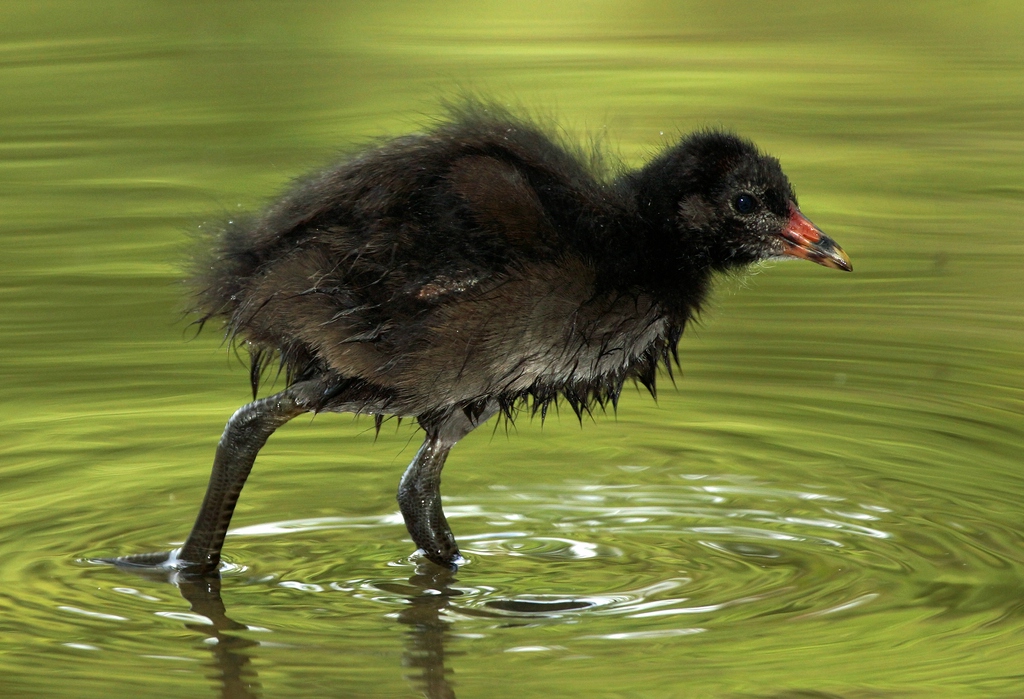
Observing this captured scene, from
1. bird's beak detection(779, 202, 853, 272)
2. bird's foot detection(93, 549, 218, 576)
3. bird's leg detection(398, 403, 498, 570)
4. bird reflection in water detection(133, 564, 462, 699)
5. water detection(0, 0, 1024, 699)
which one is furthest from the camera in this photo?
bird's leg detection(398, 403, 498, 570)

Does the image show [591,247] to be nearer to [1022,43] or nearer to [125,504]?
[125,504]

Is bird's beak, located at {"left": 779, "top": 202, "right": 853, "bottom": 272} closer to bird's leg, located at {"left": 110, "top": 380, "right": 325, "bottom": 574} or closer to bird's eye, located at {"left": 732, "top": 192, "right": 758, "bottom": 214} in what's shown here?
bird's eye, located at {"left": 732, "top": 192, "right": 758, "bottom": 214}

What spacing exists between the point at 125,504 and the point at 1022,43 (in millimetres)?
7622

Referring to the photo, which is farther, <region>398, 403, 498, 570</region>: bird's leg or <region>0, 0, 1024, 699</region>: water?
<region>398, 403, 498, 570</region>: bird's leg

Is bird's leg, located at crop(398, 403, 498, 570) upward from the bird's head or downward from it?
downward

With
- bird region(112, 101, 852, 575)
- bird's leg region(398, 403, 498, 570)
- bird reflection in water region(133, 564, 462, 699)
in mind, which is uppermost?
bird region(112, 101, 852, 575)

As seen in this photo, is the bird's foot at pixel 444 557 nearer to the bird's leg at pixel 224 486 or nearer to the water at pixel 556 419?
the water at pixel 556 419

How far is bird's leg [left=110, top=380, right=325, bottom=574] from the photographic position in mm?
4906

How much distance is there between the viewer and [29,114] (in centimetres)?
954

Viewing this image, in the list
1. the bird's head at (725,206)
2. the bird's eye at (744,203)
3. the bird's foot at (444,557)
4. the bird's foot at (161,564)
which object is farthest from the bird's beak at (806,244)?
the bird's foot at (161,564)

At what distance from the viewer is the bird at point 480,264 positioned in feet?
14.4

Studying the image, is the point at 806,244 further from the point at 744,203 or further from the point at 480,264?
the point at 480,264

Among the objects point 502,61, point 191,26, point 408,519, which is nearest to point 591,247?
point 408,519

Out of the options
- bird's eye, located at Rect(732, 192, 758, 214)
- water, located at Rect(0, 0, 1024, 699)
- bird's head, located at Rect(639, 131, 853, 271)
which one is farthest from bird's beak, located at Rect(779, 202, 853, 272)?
water, located at Rect(0, 0, 1024, 699)
